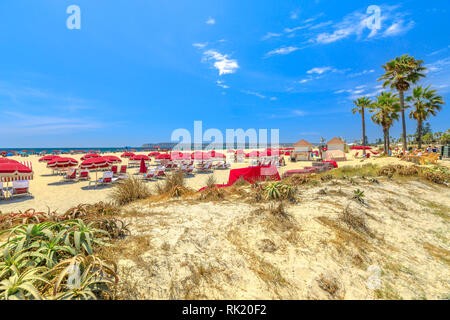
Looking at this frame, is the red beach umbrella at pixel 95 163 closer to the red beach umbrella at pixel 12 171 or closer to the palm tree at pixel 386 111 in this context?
the red beach umbrella at pixel 12 171

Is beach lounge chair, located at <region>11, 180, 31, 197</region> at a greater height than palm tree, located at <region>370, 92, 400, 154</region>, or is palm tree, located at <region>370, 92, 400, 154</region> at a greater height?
palm tree, located at <region>370, 92, 400, 154</region>

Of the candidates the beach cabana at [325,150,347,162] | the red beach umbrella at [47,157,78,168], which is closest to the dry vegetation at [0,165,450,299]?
the red beach umbrella at [47,157,78,168]

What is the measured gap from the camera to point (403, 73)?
1873 cm

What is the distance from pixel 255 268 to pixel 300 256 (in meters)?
0.85

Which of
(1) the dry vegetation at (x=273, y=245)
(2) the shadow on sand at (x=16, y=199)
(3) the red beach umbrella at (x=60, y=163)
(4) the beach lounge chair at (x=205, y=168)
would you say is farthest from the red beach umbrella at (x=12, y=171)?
(4) the beach lounge chair at (x=205, y=168)

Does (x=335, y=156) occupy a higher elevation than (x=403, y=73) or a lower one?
lower

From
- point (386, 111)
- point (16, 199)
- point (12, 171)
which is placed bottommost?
point (16, 199)

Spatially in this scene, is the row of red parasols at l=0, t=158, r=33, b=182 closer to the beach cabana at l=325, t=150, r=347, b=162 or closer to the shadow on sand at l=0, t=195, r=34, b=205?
the shadow on sand at l=0, t=195, r=34, b=205

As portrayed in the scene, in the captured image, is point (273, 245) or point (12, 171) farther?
point (12, 171)

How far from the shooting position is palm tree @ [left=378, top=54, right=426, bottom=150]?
18.5m

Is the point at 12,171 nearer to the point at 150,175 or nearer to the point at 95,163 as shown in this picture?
the point at 95,163

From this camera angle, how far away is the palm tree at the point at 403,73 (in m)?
18.5

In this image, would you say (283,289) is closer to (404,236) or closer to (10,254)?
(10,254)

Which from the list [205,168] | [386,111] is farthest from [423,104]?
[205,168]
